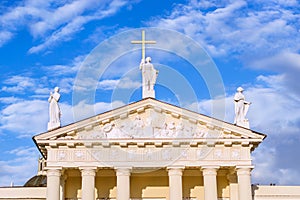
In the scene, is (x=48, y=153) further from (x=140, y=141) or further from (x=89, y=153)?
(x=140, y=141)

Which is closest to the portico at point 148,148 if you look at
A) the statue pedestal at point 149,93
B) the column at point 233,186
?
the statue pedestal at point 149,93

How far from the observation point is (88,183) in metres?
27.1

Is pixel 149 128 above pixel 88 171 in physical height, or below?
above

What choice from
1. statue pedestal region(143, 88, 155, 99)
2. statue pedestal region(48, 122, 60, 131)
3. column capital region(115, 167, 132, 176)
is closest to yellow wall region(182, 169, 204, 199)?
column capital region(115, 167, 132, 176)

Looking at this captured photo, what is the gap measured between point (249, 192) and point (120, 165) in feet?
22.8

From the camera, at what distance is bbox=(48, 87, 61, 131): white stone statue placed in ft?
93.1

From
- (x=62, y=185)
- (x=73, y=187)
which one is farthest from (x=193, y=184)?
(x=62, y=185)

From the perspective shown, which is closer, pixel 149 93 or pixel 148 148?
pixel 148 148

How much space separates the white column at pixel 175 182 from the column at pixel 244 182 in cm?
314

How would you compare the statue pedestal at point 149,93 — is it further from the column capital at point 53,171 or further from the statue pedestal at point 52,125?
the column capital at point 53,171

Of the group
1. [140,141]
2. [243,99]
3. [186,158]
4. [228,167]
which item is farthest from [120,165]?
[243,99]

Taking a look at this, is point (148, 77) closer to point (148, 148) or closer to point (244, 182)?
point (148, 148)

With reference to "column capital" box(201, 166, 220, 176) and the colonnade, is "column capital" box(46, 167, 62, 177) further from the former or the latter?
"column capital" box(201, 166, 220, 176)

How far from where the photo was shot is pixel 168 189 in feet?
97.6
